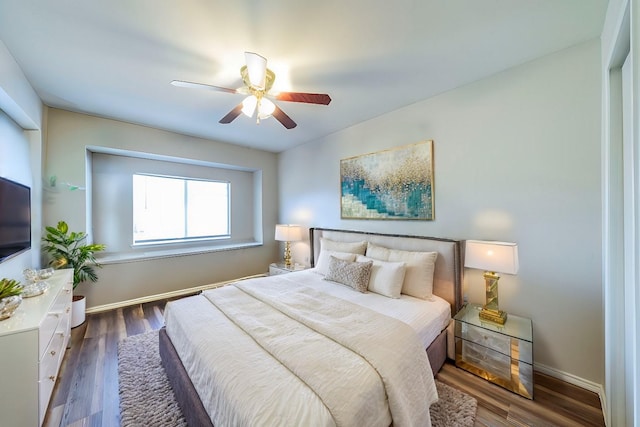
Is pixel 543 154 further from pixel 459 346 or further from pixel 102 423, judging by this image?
pixel 102 423

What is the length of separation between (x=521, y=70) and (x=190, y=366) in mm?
3464

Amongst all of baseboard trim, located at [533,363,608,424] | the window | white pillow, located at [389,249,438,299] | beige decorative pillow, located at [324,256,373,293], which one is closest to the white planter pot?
the window

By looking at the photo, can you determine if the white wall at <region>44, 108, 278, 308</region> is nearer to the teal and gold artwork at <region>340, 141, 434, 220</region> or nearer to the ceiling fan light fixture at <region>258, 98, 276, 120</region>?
the teal and gold artwork at <region>340, 141, 434, 220</region>

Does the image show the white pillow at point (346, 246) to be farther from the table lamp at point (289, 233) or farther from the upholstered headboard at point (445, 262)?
the table lamp at point (289, 233)

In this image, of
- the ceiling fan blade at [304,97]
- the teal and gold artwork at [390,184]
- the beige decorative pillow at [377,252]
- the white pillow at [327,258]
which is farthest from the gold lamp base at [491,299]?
the ceiling fan blade at [304,97]

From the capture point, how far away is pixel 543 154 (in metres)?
2.00

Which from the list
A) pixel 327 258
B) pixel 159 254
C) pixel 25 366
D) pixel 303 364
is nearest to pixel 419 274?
pixel 327 258

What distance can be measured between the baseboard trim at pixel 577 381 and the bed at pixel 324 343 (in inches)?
30.4

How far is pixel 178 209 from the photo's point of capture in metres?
4.39

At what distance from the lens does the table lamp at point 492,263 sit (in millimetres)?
1890

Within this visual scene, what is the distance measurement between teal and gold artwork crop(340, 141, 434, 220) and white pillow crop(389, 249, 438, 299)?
53cm

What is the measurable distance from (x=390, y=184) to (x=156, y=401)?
9.88 feet

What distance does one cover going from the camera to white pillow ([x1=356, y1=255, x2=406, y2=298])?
2.32 m

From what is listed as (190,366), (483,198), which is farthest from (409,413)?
(483,198)
